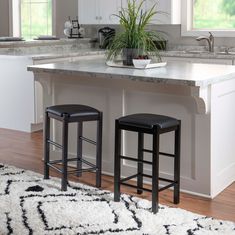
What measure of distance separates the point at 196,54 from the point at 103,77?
97.0 inches

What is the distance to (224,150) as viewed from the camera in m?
3.99

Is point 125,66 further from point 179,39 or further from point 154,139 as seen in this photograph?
point 179,39

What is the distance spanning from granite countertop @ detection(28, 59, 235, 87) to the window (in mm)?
3811

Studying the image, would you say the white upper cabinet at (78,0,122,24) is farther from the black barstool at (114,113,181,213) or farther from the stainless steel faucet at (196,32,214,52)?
the black barstool at (114,113,181,213)

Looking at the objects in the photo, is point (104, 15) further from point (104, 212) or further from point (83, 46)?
point (104, 212)

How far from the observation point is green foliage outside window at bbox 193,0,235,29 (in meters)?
6.64

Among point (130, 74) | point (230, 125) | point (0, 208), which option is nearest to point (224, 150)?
point (230, 125)

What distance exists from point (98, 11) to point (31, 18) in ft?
5.64

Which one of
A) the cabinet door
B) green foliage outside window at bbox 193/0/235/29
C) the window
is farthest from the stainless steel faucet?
the window

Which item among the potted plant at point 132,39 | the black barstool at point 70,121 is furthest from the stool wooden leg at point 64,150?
the potted plant at point 132,39

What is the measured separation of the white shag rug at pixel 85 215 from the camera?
124 inches

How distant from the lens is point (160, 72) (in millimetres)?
4043

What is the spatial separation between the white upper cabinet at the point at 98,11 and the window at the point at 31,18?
90 centimetres

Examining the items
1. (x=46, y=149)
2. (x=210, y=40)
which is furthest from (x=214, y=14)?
(x=46, y=149)
